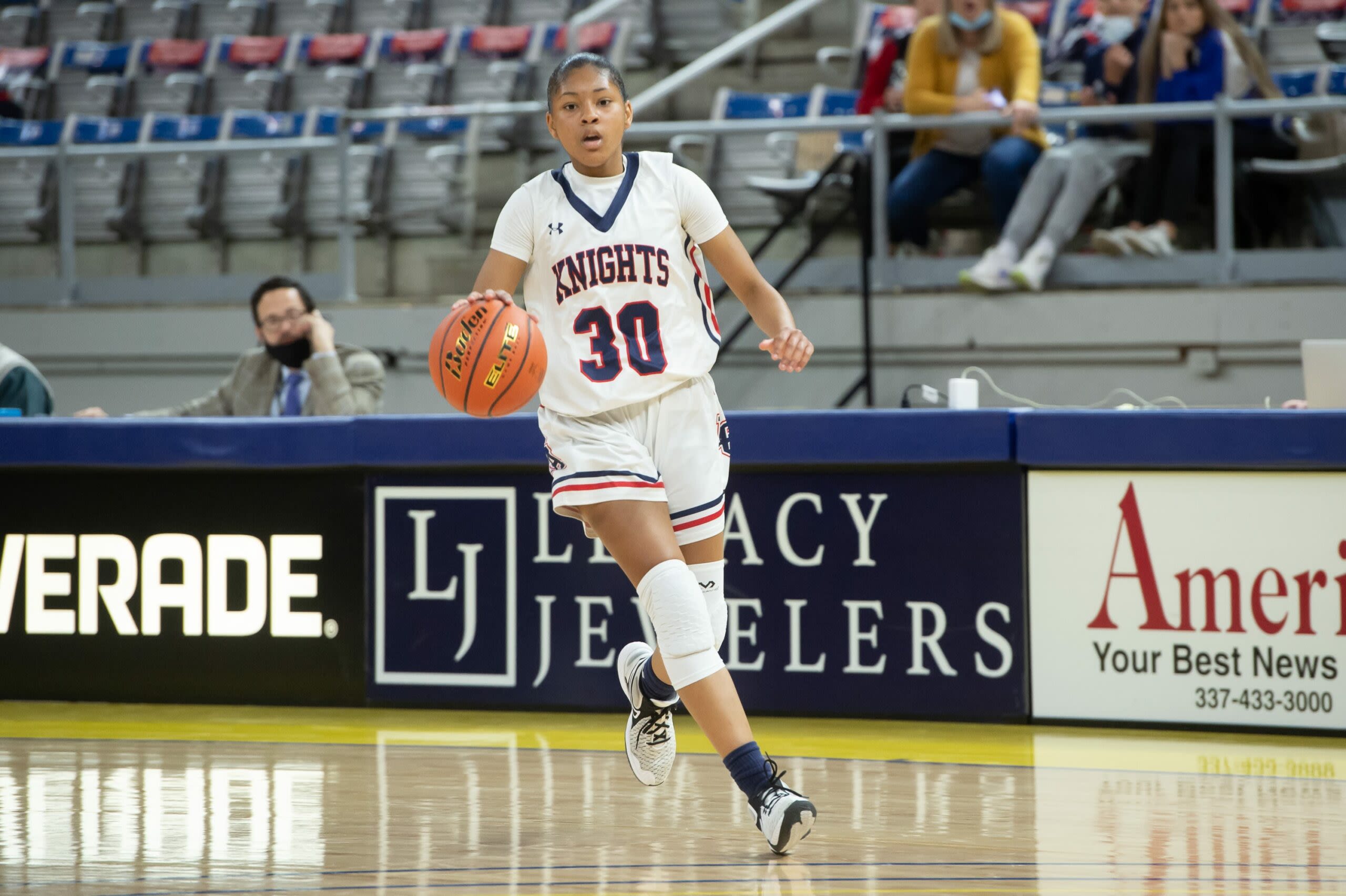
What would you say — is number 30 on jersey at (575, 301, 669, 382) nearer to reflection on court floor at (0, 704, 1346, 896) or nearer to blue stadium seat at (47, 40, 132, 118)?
reflection on court floor at (0, 704, 1346, 896)

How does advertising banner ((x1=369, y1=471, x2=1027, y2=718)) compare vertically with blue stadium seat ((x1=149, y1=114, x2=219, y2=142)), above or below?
below

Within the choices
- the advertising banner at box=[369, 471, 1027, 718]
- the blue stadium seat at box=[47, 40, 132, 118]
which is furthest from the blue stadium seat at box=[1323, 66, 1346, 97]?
the blue stadium seat at box=[47, 40, 132, 118]

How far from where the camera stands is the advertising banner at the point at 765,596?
5.03m

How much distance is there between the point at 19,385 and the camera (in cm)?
638

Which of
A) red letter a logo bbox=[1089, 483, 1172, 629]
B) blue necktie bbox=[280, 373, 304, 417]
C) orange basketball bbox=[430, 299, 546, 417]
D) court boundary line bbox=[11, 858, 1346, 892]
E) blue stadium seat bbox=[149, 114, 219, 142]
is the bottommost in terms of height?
court boundary line bbox=[11, 858, 1346, 892]

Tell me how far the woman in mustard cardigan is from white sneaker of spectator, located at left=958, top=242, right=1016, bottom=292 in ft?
0.67

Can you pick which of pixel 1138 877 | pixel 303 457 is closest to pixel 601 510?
pixel 1138 877

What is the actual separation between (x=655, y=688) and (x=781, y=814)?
2.16 ft

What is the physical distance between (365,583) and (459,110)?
4.03 metres

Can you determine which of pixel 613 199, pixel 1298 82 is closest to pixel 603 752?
pixel 613 199

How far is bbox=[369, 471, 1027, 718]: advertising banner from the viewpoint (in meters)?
5.03

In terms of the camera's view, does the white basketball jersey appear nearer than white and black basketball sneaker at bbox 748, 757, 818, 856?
No

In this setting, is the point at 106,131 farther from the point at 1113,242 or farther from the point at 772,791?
the point at 772,791

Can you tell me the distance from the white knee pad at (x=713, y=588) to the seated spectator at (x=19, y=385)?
3709mm
